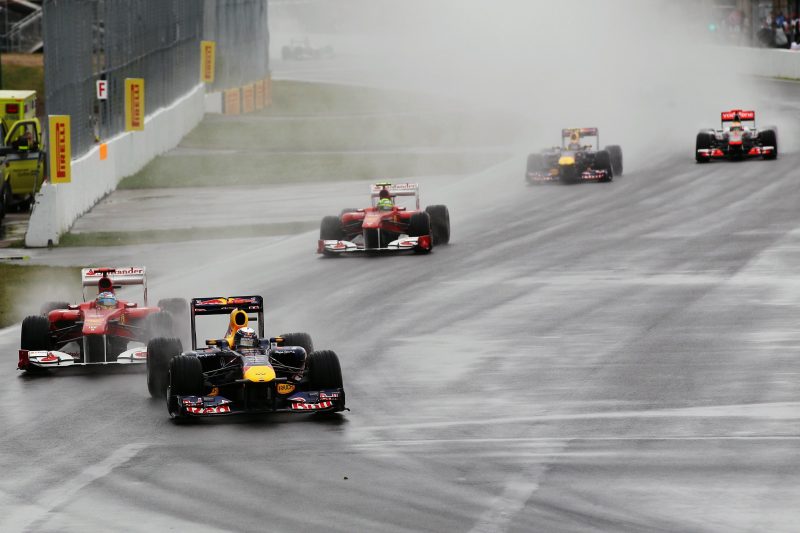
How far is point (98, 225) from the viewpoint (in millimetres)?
36062

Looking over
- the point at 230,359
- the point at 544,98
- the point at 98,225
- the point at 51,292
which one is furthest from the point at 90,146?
the point at 544,98

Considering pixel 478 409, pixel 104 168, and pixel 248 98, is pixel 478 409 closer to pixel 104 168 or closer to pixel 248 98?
pixel 104 168

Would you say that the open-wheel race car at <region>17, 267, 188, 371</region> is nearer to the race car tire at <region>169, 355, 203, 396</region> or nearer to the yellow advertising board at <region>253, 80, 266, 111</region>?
the race car tire at <region>169, 355, 203, 396</region>

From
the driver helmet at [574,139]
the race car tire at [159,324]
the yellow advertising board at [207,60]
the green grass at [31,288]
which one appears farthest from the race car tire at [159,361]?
the yellow advertising board at [207,60]

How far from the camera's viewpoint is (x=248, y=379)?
15969mm

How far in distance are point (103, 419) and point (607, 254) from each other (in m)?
14.2

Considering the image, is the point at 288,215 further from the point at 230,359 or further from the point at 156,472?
the point at 156,472

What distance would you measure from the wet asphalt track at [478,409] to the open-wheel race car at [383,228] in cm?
57

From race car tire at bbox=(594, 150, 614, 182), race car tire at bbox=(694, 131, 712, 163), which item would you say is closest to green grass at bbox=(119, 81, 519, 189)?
race car tire at bbox=(594, 150, 614, 182)

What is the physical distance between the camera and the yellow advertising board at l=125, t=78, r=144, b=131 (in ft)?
152

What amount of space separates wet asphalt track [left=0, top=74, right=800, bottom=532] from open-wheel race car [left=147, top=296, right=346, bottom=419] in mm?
223

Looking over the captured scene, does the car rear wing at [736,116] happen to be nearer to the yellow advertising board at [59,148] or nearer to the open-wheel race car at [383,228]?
the open-wheel race car at [383,228]

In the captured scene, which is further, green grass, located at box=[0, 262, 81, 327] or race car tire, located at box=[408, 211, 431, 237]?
race car tire, located at box=[408, 211, 431, 237]

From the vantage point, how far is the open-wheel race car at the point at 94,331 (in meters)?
19.1
